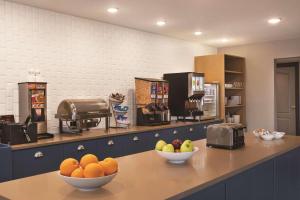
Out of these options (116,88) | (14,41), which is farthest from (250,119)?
(14,41)

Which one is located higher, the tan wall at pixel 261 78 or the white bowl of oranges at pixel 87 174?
the tan wall at pixel 261 78

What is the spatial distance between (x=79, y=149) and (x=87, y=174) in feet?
7.19

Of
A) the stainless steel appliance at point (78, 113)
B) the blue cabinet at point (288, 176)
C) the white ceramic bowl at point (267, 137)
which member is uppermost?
the stainless steel appliance at point (78, 113)

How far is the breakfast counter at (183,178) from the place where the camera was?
1.61 meters

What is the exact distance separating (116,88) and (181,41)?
6.99ft

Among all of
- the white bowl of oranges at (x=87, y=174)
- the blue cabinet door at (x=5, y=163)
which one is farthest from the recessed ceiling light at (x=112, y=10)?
the white bowl of oranges at (x=87, y=174)

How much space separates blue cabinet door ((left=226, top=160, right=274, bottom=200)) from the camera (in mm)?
2127

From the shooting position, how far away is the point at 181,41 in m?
6.60

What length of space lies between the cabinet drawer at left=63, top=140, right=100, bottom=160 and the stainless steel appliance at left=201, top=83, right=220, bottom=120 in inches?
124

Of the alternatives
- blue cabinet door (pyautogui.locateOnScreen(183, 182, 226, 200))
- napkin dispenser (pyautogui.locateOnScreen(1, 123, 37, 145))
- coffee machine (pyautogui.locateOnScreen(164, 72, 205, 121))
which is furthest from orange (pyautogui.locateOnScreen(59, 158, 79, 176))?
coffee machine (pyautogui.locateOnScreen(164, 72, 205, 121))

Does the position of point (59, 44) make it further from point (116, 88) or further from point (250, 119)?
point (250, 119)

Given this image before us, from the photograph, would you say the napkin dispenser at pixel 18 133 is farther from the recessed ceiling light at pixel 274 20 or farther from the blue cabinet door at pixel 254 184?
the recessed ceiling light at pixel 274 20

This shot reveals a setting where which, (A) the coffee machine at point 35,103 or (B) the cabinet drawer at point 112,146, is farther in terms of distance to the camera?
(B) the cabinet drawer at point 112,146

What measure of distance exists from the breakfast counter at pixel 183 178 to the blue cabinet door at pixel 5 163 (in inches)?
49.4
